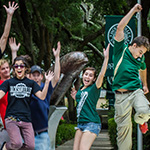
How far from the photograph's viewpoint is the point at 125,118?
5.79 meters

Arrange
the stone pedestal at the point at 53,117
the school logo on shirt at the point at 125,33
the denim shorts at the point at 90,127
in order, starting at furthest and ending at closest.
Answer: the school logo on shirt at the point at 125,33
the stone pedestal at the point at 53,117
the denim shorts at the point at 90,127

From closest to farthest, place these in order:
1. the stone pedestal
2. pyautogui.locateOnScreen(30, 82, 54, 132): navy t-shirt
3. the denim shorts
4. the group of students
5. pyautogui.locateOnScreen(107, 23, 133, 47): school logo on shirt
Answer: the group of students < the denim shorts < pyautogui.locateOnScreen(30, 82, 54, 132): navy t-shirt < the stone pedestal < pyautogui.locateOnScreen(107, 23, 133, 47): school logo on shirt

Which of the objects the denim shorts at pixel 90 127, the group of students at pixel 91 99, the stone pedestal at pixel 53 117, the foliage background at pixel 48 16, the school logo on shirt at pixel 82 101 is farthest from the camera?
the foliage background at pixel 48 16

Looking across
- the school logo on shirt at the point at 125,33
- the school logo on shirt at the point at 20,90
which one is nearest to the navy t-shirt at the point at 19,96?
the school logo on shirt at the point at 20,90

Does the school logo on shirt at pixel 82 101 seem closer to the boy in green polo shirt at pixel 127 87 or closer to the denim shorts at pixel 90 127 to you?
the denim shorts at pixel 90 127

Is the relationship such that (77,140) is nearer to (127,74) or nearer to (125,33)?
(127,74)

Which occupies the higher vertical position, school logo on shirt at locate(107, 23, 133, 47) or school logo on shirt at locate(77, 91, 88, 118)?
school logo on shirt at locate(107, 23, 133, 47)

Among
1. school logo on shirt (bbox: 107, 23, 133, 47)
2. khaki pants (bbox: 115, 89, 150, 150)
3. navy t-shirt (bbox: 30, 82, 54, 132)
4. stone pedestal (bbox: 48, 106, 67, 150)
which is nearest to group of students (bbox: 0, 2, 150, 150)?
khaki pants (bbox: 115, 89, 150, 150)

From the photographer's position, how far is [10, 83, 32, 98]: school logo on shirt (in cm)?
567

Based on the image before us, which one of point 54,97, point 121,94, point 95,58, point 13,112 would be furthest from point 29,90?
point 95,58

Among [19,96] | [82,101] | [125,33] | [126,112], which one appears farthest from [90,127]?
[125,33]

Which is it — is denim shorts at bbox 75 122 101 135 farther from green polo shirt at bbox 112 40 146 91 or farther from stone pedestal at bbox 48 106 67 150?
stone pedestal at bbox 48 106 67 150

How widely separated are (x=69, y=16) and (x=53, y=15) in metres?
0.81

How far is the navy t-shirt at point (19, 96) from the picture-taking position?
562 cm
